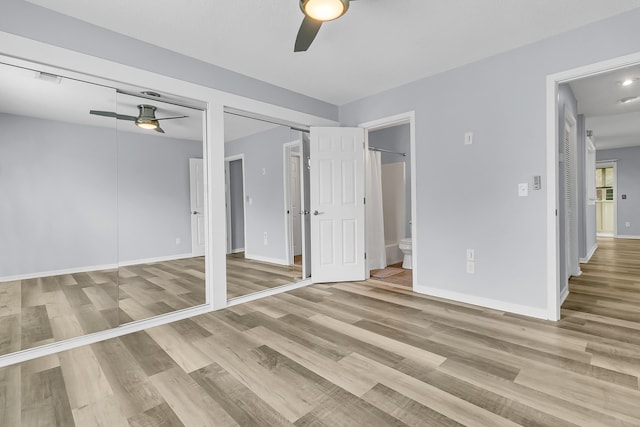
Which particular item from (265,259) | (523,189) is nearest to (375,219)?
(265,259)

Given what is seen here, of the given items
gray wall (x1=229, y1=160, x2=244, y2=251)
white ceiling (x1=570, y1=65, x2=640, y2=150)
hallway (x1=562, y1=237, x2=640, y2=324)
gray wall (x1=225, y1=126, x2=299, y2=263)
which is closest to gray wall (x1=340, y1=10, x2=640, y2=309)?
white ceiling (x1=570, y1=65, x2=640, y2=150)

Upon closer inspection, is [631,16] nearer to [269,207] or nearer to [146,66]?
[146,66]

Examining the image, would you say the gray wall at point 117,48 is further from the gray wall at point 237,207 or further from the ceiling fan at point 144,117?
the gray wall at point 237,207

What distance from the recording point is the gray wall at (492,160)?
268 centimetres

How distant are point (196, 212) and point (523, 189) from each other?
3.57 m

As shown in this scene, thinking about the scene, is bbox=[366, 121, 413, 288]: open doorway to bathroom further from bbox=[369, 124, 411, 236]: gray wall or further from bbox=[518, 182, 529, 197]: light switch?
bbox=[518, 182, 529, 197]: light switch

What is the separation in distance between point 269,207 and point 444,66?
10.5 feet

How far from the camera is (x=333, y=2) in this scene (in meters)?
1.80

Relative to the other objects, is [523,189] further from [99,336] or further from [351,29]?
[99,336]

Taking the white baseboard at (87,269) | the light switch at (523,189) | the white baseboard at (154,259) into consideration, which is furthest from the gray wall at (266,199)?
the light switch at (523,189)

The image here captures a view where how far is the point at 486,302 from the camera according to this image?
120 inches

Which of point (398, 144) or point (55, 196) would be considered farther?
point (398, 144)

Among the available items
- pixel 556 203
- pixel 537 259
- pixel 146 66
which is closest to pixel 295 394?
pixel 537 259

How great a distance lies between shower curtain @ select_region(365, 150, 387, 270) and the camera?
181 inches
